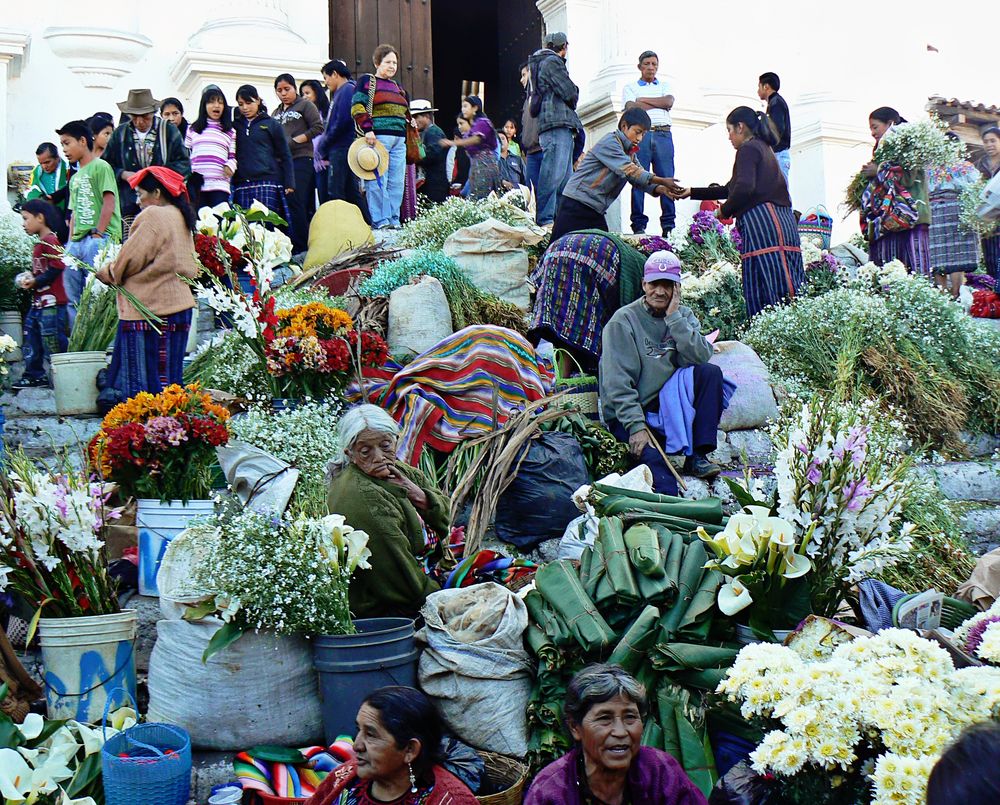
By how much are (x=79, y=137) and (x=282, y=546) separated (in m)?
5.83

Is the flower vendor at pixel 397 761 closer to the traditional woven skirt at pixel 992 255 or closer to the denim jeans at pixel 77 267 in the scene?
the denim jeans at pixel 77 267

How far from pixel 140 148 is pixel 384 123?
2108mm

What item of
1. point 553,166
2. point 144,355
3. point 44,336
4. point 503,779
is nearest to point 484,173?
point 553,166

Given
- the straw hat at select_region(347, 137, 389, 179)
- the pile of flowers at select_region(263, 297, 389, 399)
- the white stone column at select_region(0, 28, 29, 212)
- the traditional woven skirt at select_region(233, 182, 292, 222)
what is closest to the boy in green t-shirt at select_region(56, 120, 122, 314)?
the traditional woven skirt at select_region(233, 182, 292, 222)

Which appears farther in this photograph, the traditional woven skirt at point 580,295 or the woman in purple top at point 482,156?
the woman in purple top at point 482,156

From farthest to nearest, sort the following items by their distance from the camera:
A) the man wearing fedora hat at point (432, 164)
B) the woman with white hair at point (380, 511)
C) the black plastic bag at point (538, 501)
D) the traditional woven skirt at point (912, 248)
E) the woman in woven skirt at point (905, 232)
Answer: the man wearing fedora hat at point (432, 164), the traditional woven skirt at point (912, 248), the woman in woven skirt at point (905, 232), the black plastic bag at point (538, 501), the woman with white hair at point (380, 511)

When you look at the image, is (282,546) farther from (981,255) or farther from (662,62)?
(662,62)

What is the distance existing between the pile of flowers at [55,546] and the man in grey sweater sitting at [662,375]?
9.94ft

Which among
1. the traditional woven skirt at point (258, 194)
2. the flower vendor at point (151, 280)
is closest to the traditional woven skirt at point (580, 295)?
the flower vendor at point (151, 280)

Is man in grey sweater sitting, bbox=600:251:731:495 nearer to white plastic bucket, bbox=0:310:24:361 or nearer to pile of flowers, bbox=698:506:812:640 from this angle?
pile of flowers, bbox=698:506:812:640

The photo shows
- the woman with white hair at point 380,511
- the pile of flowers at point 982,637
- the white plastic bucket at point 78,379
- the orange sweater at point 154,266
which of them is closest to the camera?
the pile of flowers at point 982,637

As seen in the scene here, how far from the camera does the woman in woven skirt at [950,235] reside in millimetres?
10289

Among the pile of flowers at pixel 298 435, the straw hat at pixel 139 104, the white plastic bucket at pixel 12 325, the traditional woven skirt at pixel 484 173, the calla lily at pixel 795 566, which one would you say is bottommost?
the calla lily at pixel 795 566

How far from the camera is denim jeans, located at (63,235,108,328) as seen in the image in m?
8.16
